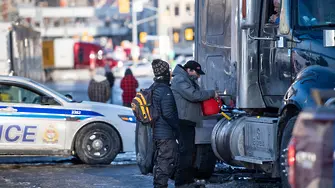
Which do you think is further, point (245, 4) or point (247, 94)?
point (247, 94)

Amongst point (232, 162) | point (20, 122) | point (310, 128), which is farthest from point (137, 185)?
point (310, 128)

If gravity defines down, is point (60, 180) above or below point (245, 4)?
below

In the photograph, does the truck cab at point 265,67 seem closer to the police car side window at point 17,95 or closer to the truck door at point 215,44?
the truck door at point 215,44

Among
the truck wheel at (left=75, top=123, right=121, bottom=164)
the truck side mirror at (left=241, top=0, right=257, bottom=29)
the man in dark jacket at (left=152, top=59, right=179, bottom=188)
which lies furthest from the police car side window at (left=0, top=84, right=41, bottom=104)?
the truck side mirror at (left=241, top=0, right=257, bottom=29)

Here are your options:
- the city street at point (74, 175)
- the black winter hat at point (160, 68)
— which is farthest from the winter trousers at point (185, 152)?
the black winter hat at point (160, 68)

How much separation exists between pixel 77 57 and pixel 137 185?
60.8 m

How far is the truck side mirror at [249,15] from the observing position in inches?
398

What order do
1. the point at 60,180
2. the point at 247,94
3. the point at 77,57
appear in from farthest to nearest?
1. the point at 77,57
2. the point at 60,180
3. the point at 247,94

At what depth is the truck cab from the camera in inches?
385

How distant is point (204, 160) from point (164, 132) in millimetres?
1675

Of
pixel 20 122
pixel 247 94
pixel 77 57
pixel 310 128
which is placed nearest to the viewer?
pixel 310 128

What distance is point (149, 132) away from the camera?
11.7 meters

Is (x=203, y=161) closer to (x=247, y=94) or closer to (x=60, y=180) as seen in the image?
(x=247, y=94)

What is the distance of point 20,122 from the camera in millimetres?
14930
